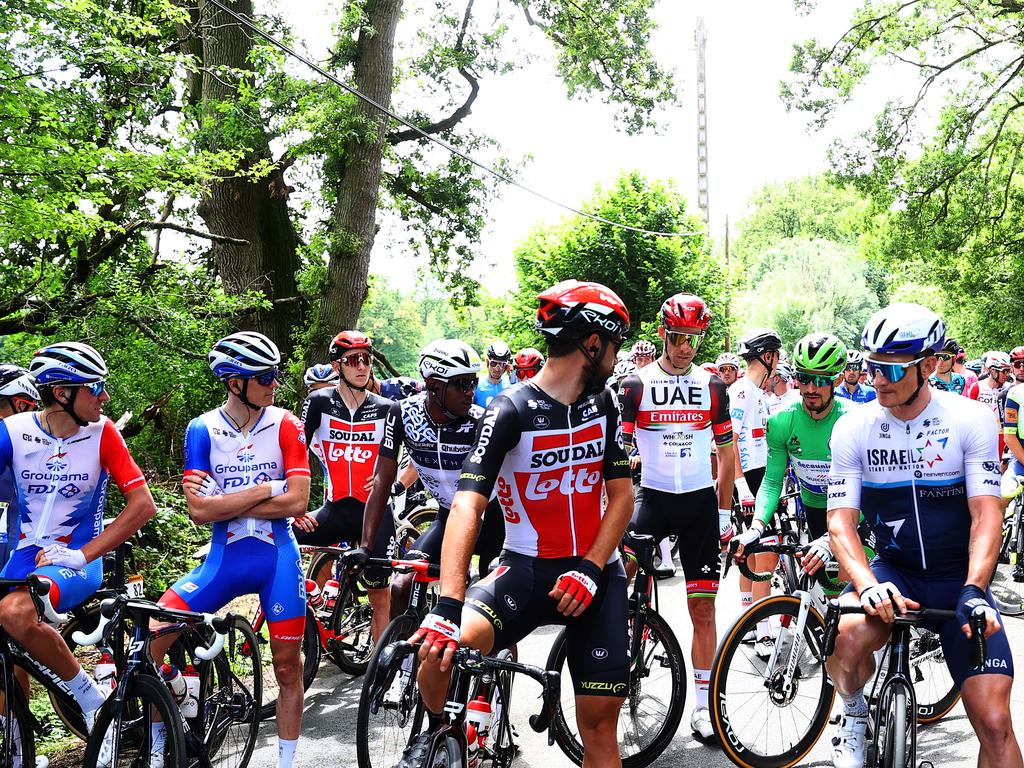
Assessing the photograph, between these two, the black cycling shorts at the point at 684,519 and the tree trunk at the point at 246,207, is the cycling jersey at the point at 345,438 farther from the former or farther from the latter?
the tree trunk at the point at 246,207

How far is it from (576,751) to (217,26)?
45.9 ft

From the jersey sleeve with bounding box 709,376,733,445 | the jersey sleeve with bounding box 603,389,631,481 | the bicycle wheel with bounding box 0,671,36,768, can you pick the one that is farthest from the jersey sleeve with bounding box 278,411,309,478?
the jersey sleeve with bounding box 709,376,733,445

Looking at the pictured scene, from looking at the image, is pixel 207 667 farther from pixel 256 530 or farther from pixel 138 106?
pixel 138 106

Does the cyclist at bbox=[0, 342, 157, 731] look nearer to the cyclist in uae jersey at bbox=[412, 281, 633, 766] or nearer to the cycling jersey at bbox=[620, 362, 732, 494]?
the cyclist in uae jersey at bbox=[412, 281, 633, 766]

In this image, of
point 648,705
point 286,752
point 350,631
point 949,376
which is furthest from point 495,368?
point 286,752

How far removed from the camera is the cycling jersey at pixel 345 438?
23.6 ft

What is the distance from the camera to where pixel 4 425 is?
16.8 ft

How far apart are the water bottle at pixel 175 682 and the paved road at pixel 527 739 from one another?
3.27 ft

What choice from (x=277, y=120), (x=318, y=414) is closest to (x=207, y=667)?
(x=318, y=414)

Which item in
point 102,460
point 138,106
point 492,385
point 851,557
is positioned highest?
point 138,106

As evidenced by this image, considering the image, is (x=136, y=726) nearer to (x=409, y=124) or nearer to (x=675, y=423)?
(x=675, y=423)

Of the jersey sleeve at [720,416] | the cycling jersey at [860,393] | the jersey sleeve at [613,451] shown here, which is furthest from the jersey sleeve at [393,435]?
→ the cycling jersey at [860,393]

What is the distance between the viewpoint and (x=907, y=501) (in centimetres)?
404

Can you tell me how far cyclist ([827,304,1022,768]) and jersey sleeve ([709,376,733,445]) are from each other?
2.11 metres
